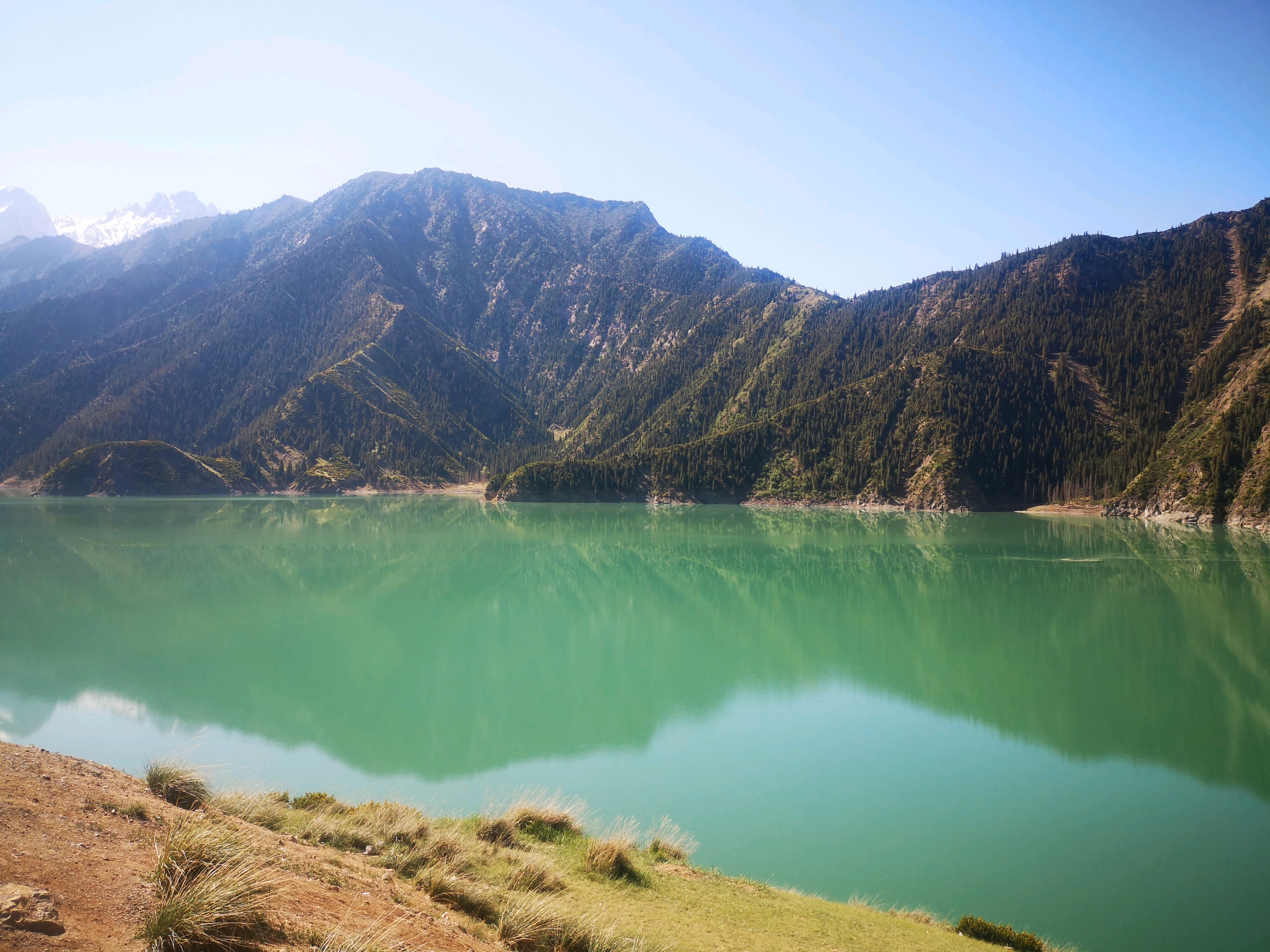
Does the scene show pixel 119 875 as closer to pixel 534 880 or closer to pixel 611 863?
pixel 534 880

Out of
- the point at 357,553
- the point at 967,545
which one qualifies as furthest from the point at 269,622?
the point at 967,545

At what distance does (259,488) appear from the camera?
443 ft

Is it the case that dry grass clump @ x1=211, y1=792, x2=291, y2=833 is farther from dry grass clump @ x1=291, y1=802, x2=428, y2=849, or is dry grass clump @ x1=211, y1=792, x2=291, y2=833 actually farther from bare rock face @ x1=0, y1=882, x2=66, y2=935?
bare rock face @ x1=0, y1=882, x2=66, y2=935

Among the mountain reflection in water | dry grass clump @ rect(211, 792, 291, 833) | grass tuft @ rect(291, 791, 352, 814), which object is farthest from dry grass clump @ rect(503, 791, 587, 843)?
the mountain reflection in water

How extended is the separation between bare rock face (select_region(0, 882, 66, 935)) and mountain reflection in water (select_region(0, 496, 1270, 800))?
9941 mm

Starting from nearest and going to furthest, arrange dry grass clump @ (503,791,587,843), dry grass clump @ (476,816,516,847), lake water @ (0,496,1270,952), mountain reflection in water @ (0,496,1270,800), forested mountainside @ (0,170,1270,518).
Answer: dry grass clump @ (476,816,516,847), dry grass clump @ (503,791,587,843), lake water @ (0,496,1270,952), mountain reflection in water @ (0,496,1270,800), forested mountainside @ (0,170,1270,518)

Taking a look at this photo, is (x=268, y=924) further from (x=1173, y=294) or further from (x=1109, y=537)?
(x=1173, y=294)

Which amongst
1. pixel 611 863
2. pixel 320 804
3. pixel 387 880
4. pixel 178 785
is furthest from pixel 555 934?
pixel 178 785

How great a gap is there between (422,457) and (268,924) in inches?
6023

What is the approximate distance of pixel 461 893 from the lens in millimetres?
7379

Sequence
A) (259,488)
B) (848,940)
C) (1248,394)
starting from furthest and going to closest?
(259,488), (1248,394), (848,940)

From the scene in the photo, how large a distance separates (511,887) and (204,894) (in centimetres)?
379

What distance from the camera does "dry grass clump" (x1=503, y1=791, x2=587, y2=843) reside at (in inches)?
405

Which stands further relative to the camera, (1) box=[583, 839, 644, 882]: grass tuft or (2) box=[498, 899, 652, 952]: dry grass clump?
(1) box=[583, 839, 644, 882]: grass tuft
